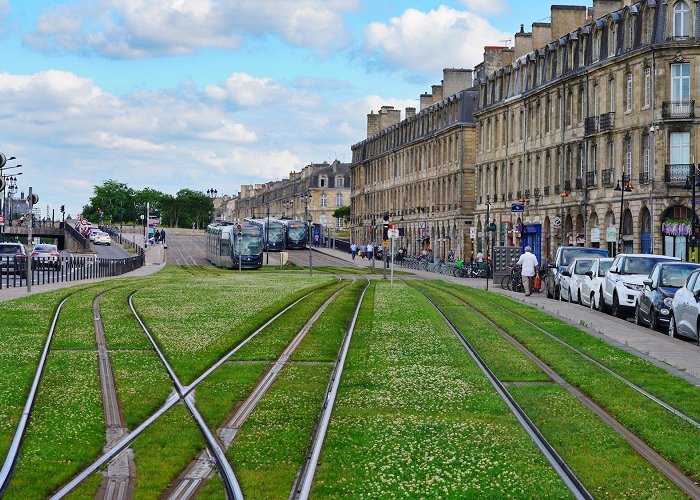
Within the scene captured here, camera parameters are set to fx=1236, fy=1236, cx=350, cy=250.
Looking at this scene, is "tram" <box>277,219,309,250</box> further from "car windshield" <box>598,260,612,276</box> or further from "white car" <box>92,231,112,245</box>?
"car windshield" <box>598,260,612,276</box>

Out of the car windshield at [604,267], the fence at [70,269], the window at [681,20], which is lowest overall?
the fence at [70,269]

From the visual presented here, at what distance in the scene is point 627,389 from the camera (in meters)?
16.4

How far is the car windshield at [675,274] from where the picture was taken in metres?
29.1

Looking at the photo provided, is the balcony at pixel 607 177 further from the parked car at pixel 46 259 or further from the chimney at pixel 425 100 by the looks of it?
the chimney at pixel 425 100

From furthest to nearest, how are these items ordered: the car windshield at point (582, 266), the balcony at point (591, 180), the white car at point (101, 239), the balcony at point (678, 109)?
1. the white car at point (101, 239)
2. the balcony at point (591, 180)
3. the balcony at point (678, 109)
4. the car windshield at point (582, 266)

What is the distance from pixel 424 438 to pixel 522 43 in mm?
81080

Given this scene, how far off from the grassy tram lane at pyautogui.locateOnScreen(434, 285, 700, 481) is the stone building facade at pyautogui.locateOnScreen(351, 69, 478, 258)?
73407mm

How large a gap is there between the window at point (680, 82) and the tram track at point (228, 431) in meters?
43.2

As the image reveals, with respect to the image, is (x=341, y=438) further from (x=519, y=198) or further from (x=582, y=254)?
(x=519, y=198)

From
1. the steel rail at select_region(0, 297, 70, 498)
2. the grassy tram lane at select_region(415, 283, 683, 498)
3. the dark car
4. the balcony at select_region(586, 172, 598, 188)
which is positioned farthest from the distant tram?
the grassy tram lane at select_region(415, 283, 683, 498)

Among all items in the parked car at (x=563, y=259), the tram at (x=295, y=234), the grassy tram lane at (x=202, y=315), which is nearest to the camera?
the grassy tram lane at (x=202, y=315)

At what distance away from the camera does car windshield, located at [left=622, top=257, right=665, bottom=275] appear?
33875 mm

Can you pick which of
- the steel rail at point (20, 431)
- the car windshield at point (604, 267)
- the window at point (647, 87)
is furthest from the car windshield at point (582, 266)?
the steel rail at point (20, 431)

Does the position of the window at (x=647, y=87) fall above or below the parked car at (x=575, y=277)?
above
